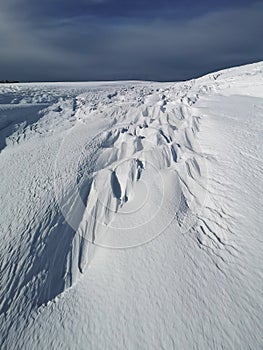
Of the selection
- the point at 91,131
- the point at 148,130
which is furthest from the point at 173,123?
the point at 91,131

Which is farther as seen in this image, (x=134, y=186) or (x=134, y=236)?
(x=134, y=186)

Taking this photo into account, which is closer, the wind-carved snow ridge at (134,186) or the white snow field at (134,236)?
the white snow field at (134,236)

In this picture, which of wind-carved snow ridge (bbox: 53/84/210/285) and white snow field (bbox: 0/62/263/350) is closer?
white snow field (bbox: 0/62/263/350)

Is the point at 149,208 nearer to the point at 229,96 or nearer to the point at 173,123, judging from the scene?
the point at 173,123

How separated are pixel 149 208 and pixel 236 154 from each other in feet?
6.64

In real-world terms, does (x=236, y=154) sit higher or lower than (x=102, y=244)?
higher

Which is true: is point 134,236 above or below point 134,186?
below

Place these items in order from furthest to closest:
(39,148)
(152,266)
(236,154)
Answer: (39,148), (236,154), (152,266)

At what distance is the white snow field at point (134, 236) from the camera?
2.65 metres

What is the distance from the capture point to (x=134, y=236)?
3588 millimetres

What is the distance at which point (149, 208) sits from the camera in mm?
3928

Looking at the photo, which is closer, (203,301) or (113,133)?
(203,301)

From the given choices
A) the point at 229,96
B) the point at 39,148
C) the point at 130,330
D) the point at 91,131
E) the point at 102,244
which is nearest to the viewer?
the point at 130,330

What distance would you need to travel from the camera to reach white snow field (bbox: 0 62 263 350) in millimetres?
2654
